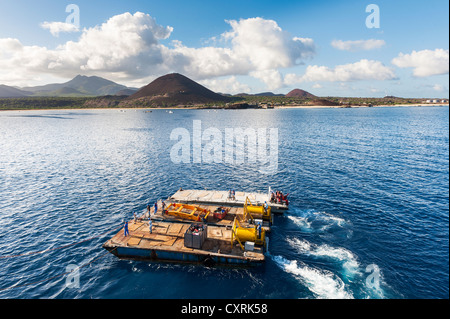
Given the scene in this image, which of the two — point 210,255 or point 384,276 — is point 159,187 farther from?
point 384,276

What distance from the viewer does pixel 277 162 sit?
73.9 m

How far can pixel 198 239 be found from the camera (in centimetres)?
3045

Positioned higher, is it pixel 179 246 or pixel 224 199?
pixel 224 199

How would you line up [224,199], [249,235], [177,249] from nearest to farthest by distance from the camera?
[177,249]
[249,235]
[224,199]

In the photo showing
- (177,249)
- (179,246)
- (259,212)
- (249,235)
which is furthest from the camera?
(259,212)

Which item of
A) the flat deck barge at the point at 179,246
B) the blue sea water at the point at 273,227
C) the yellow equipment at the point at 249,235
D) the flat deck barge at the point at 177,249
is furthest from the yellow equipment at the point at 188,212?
the yellow equipment at the point at 249,235

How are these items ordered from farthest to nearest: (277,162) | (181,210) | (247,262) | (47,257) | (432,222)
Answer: (277,162) < (181,210) < (432,222) < (47,257) < (247,262)

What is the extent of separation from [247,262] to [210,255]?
15.3ft

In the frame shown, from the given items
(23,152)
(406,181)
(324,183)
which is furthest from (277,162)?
(23,152)

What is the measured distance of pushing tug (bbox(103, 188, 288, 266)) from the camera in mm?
29422

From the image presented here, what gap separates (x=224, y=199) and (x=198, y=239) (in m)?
15.3

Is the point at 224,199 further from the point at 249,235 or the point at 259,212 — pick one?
the point at 249,235

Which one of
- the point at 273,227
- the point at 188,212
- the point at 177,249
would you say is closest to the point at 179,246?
the point at 177,249
